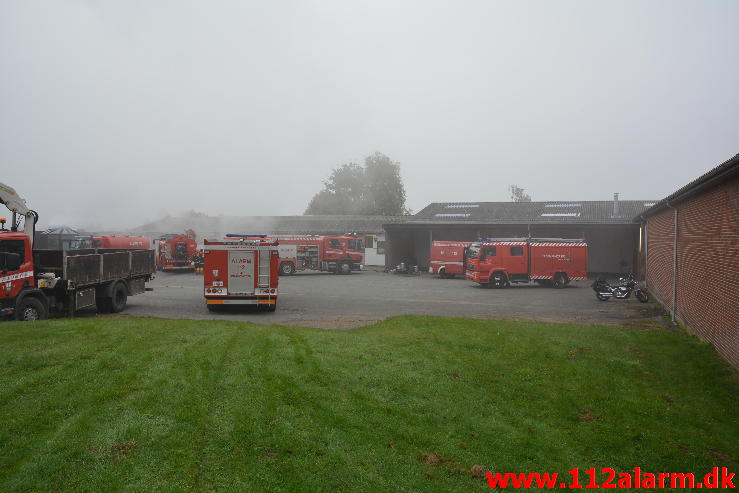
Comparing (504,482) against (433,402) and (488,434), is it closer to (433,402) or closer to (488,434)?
(488,434)

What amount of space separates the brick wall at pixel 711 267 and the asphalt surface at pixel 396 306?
2.03 m

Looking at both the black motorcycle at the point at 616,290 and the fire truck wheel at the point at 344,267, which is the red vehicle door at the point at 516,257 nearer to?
the black motorcycle at the point at 616,290

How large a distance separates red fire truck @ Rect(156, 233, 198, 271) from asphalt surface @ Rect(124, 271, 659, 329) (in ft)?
35.5

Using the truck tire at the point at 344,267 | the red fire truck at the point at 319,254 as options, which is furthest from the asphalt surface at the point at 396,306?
the truck tire at the point at 344,267

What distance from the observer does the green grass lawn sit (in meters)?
4.89

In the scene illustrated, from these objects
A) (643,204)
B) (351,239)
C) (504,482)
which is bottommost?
(504,482)

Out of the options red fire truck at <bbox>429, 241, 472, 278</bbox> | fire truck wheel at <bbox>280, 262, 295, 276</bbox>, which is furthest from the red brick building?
fire truck wheel at <bbox>280, 262, 295, 276</bbox>

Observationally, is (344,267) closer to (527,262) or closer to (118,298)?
(527,262)

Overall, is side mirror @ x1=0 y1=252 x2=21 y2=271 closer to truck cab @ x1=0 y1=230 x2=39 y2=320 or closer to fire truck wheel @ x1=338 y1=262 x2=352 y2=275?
truck cab @ x1=0 y1=230 x2=39 y2=320

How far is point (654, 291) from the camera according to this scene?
2038cm

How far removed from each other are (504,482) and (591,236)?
39.6m

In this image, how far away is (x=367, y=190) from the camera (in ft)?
266

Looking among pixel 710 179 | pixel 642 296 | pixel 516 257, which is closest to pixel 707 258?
pixel 710 179

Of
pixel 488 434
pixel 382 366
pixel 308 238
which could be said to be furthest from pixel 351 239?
pixel 488 434
